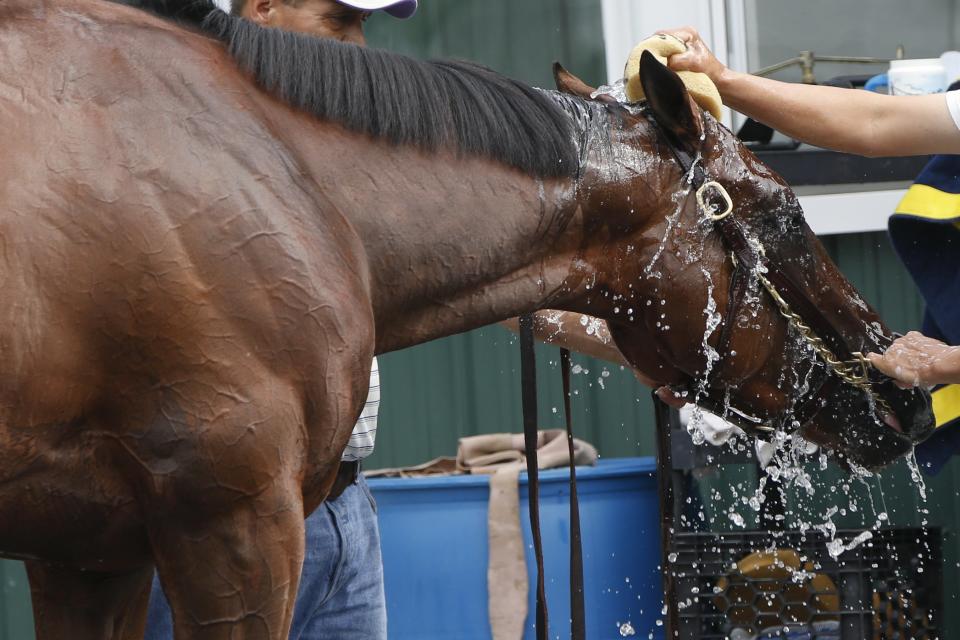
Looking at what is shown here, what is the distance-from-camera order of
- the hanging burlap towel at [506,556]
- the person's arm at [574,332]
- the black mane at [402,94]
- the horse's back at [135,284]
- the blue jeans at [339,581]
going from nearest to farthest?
the horse's back at [135,284], the black mane at [402,94], the blue jeans at [339,581], the person's arm at [574,332], the hanging burlap towel at [506,556]

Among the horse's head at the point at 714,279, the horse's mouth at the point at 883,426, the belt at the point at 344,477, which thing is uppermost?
the horse's head at the point at 714,279

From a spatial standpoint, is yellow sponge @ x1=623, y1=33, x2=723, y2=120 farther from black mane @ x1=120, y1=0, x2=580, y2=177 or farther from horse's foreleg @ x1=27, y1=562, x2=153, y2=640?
horse's foreleg @ x1=27, y1=562, x2=153, y2=640

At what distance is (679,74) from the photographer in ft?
6.61

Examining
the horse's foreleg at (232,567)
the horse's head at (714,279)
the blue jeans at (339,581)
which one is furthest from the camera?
the blue jeans at (339,581)

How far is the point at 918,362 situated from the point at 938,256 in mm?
811

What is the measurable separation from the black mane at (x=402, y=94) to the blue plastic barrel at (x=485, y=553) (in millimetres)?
1722

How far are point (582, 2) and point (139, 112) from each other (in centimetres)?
330

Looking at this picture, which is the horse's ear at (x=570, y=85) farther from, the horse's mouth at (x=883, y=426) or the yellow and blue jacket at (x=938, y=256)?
the yellow and blue jacket at (x=938, y=256)

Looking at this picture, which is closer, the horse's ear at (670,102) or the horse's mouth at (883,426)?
the horse's ear at (670,102)

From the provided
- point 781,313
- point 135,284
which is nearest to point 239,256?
point 135,284

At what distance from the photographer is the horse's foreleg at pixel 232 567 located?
147 centimetres

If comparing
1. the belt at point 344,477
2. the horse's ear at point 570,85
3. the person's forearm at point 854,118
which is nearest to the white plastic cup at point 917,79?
the person's forearm at point 854,118

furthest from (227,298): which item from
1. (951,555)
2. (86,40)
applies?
(951,555)

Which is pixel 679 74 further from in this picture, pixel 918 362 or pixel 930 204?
pixel 930 204
